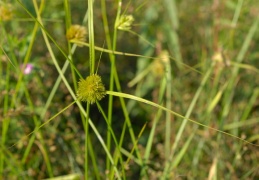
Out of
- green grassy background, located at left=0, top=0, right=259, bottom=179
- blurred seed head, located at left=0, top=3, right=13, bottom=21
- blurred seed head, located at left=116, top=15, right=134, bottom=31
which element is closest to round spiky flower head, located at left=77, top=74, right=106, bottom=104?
blurred seed head, located at left=116, top=15, right=134, bottom=31

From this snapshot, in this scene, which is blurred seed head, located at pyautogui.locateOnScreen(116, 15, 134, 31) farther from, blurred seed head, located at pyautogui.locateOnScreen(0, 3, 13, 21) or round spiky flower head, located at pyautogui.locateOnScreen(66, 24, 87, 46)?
blurred seed head, located at pyautogui.locateOnScreen(0, 3, 13, 21)

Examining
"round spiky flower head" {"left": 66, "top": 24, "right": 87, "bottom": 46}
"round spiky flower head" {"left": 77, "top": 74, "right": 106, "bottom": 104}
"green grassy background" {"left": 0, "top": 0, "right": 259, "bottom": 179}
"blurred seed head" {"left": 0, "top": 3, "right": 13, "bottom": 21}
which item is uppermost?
"blurred seed head" {"left": 0, "top": 3, "right": 13, "bottom": 21}

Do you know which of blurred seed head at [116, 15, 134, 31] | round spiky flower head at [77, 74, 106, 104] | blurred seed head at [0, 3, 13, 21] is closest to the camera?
round spiky flower head at [77, 74, 106, 104]

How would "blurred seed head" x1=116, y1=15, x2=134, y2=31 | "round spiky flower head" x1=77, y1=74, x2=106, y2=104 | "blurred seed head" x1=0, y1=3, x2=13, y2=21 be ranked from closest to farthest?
"round spiky flower head" x1=77, y1=74, x2=106, y2=104
"blurred seed head" x1=116, y1=15, x2=134, y2=31
"blurred seed head" x1=0, y1=3, x2=13, y2=21

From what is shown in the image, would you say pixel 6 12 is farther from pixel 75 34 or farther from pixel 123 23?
pixel 123 23

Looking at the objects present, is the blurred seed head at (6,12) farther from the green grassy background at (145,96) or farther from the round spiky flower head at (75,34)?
the round spiky flower head at (75,34)

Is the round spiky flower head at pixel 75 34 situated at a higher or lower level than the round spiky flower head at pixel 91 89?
higher

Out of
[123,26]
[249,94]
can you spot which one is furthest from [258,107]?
[123,26]

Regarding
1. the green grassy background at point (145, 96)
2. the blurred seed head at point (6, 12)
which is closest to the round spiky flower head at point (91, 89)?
the green grassy background at point (145, 96)

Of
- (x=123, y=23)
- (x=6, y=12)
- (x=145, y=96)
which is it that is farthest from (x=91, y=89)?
(x=145, y=96)
